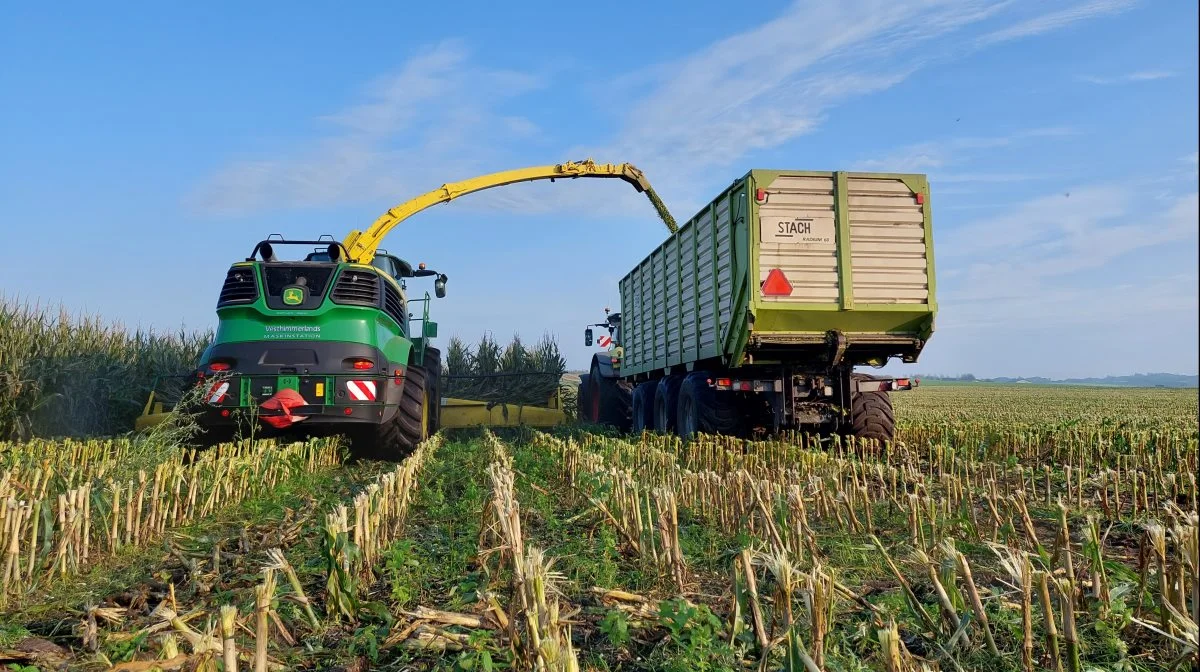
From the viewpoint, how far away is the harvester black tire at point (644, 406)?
1259cm

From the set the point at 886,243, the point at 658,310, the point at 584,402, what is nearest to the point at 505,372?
the point at 584,402

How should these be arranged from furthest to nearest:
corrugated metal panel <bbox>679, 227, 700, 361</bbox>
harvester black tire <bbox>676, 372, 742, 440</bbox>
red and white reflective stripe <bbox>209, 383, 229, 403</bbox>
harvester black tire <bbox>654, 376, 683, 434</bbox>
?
harvester black tire <bbox>654, 376, 683, 434</bbox> → corrugated metal panel <bbox>679, 227, 700, 361</bbox> → harvester black tire <bbox>676, 372, 742, 440</bbox> → red and white reflective stripe <bbox>209, 383, 229, 403</bbox>

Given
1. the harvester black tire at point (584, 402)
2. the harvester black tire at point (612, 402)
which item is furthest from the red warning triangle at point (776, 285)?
the harvester black tire at point (584, 402)

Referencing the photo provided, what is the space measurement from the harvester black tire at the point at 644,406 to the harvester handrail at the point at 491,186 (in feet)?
10.8

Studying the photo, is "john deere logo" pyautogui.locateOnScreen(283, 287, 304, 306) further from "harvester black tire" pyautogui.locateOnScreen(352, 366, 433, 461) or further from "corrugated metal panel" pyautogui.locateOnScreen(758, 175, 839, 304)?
"corrugated metal panel" pyautogui.locateOnScreen(758, 175, 839, 304)

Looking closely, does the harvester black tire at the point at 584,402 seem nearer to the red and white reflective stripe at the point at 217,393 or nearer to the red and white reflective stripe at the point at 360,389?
the red and white reflective stripe at the point at 360,389

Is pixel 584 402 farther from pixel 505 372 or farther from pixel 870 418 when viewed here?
pixel 870 418

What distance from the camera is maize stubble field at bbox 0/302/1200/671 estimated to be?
96.5 inches

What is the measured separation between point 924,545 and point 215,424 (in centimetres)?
725

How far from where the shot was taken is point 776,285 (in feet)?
27.1

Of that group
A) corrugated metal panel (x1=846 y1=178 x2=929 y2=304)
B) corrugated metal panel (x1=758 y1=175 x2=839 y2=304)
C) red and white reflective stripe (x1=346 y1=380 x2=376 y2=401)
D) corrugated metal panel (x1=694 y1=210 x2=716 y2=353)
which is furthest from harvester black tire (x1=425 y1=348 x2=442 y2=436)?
corrugated metal panel (x1=846 y1=178 x2=929 y2=304)

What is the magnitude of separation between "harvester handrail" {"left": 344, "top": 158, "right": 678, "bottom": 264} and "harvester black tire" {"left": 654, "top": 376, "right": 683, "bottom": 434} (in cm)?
411

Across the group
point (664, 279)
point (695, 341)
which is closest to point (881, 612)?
point (695, 341)

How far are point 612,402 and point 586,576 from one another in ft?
39.4
